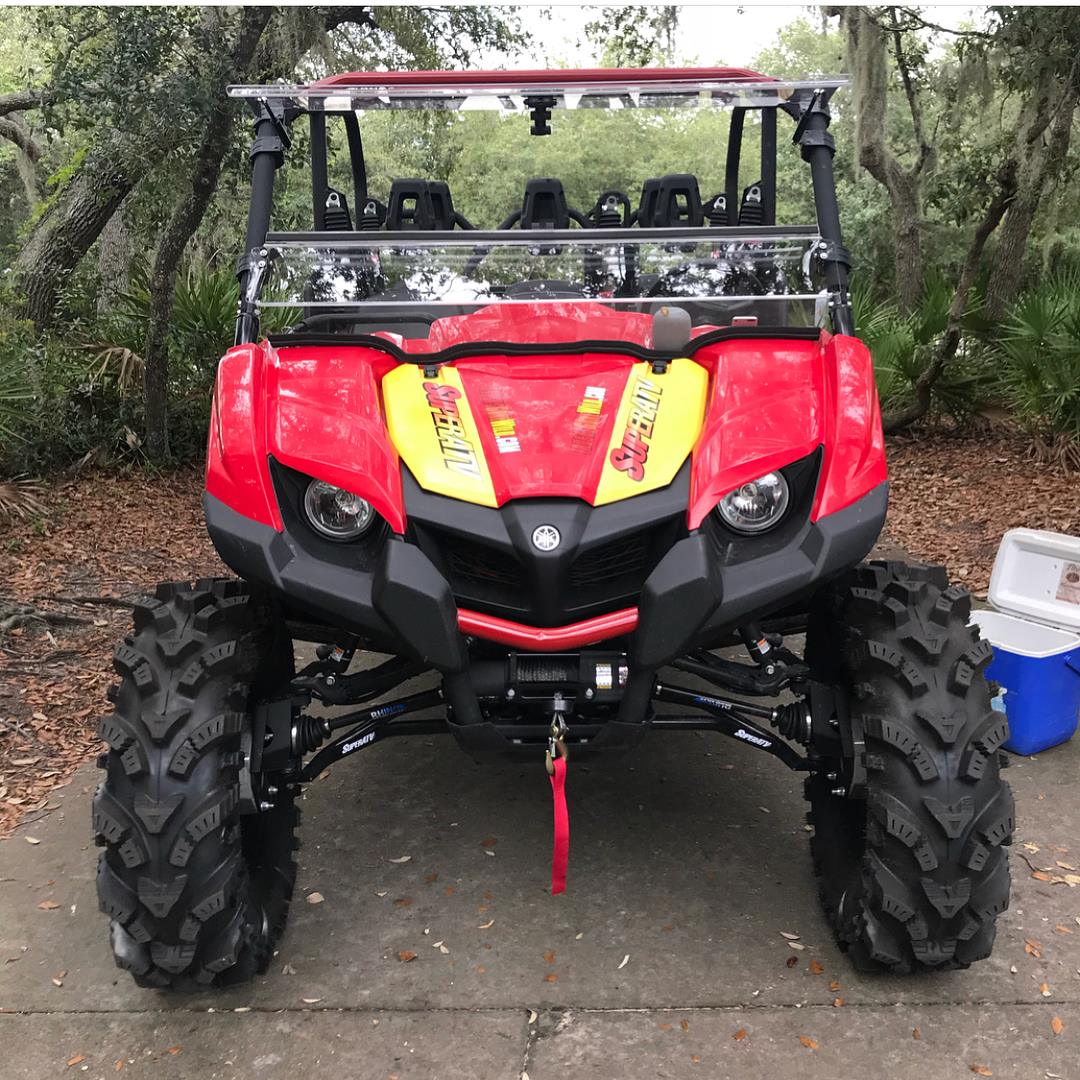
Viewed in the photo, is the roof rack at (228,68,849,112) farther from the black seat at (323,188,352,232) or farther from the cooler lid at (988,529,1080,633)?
the cooler lid at (988,529,1080,633)

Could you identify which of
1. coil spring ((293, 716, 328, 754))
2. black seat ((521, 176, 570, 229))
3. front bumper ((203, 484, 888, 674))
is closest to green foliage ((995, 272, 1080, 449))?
black seat ((521, 176, 570, 229))

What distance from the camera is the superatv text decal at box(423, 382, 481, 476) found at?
8.73 ft

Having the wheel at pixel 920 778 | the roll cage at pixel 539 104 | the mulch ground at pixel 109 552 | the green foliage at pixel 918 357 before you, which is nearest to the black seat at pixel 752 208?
the roll cage at pixel 539 104

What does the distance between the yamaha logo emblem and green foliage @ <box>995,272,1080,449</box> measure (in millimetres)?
6317

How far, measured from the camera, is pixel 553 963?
2.94m

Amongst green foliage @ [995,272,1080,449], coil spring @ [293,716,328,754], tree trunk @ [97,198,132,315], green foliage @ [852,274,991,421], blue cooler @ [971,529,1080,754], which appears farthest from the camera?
tree trunk @ [97,198,132,315]

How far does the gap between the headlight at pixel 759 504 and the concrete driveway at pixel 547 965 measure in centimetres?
80

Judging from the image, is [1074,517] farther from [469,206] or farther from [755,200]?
[469,206]

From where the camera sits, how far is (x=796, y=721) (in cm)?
295

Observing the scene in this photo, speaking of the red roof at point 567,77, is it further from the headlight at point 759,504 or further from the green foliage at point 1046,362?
the green foliage at point 1046,362

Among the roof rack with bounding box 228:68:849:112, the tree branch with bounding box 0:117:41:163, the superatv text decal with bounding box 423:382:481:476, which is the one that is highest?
the roof rack with bounding box 228:68:849:112

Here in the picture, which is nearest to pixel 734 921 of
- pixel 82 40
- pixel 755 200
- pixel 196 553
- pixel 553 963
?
pixel 553 963

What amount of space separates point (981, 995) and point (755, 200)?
321 centimetres

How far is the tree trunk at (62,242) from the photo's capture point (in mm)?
8648
